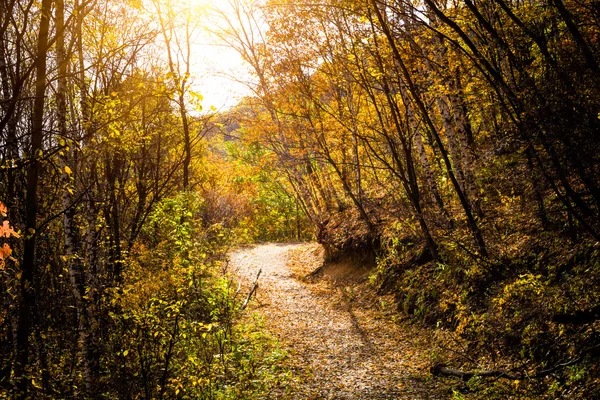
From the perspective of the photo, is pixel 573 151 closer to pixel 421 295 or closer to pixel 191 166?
pixel 421 295

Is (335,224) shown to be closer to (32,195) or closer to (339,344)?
(339,344)

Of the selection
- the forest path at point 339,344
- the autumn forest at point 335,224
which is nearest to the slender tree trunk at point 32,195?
the autumn forest at point 335,224

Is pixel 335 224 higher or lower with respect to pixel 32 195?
lower

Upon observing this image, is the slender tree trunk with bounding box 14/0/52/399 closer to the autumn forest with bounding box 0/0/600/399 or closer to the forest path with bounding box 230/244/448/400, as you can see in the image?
the autumn forest with bounding box 0/0/600/399

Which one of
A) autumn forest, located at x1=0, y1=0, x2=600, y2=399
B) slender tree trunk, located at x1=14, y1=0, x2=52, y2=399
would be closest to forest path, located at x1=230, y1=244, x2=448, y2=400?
autumn forest, located at x1=0, y1=0, x2=600, y2=399

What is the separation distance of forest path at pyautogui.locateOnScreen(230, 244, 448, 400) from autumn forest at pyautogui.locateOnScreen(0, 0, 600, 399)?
0.32 feet

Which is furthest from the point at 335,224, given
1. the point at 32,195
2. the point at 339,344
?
the point at 32,195

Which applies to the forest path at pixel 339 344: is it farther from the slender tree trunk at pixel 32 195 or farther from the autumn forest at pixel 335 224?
the slender tree trunk at pixel 32 195

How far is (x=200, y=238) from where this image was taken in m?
11.6

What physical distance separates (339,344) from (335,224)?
309 inches

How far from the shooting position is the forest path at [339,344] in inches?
274

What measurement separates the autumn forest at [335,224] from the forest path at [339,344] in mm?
97

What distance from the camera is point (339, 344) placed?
9.39 metres

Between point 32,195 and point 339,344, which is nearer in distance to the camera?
point 32,195
